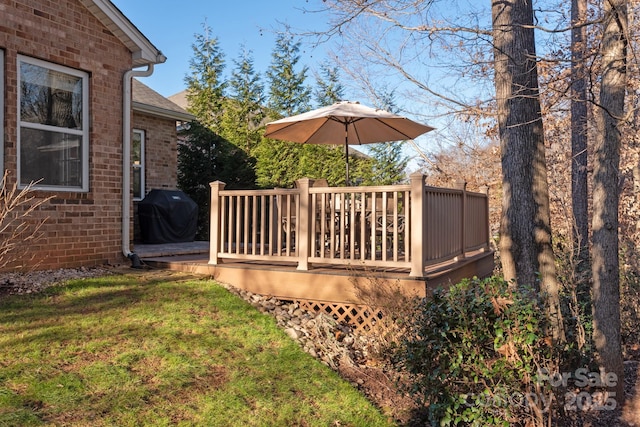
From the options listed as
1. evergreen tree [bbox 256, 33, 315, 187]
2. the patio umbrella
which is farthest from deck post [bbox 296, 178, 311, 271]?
evergreen tree [bbox 256, 33, 315, 187]

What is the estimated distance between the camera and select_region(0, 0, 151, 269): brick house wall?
5.83m

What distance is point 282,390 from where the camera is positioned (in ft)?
12.4

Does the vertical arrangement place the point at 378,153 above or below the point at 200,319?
above

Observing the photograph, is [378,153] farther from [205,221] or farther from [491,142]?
[205,221]

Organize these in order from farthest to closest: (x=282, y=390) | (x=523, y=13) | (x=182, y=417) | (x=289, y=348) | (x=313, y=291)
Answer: (x=313, y=291)
(x=523, y=13)
(x=289, y=348)
(x=282, y=390)
(x=182, y=417)

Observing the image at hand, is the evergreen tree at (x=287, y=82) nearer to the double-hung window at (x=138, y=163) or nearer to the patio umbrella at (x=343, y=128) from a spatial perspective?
the double-hung window at (x=138, y=163)

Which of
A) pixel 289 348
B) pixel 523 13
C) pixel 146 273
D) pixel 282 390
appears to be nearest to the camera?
pixel 282 390

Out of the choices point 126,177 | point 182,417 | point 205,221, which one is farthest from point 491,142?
point 182,417

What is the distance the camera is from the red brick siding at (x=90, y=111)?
584 centimetres

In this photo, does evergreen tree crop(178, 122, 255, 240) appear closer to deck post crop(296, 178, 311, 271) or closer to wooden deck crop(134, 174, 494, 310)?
wooden deck crop(134, 174, 494, 310)

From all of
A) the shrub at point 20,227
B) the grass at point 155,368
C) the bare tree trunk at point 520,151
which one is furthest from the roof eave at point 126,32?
the bare tree trunk at point 520,151

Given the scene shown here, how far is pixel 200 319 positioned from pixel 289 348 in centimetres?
95

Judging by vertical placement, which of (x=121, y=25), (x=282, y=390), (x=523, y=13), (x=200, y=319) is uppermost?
(x=121, y=25)

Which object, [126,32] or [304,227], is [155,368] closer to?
[304,227]
